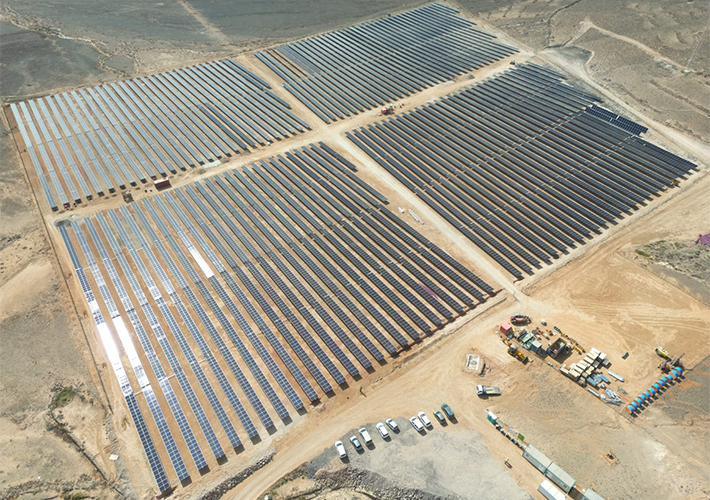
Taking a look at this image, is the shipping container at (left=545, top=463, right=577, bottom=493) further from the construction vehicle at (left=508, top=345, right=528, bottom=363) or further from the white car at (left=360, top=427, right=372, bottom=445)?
the white car at (left=360, top=427, right=372, bottom=445)

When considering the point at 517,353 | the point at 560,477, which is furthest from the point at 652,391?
the point at 560,477

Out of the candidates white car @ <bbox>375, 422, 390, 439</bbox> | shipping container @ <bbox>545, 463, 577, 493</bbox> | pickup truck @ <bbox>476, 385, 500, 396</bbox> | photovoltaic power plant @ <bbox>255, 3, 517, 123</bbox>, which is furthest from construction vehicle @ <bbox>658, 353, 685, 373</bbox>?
photovoltaic power plant @ <bbox>255, 3, 517, 123</bbox>

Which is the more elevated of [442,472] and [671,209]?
[671,209]

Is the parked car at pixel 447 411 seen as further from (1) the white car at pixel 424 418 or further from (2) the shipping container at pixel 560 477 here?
(2) the shipping container at pixel 560 477

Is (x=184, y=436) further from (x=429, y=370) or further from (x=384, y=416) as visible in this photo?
(x=429, y=370)

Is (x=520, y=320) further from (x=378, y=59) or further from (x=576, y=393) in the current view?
(x=378, y=59)

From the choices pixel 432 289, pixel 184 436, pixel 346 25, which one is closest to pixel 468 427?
pixel 432 289

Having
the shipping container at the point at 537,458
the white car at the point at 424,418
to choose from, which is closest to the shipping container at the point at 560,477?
the shipping container at the point at 537,458
